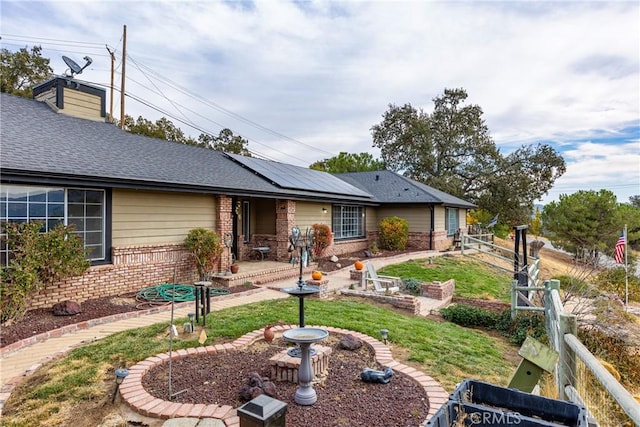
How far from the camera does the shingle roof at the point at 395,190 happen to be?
18.7 metres

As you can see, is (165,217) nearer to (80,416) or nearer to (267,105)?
(80,416)

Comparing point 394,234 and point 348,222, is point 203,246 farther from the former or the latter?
point 394,234

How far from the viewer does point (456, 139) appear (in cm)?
3256


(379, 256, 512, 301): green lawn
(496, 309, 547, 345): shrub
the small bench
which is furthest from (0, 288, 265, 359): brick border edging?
(379, 256, 512, 301): green lawn

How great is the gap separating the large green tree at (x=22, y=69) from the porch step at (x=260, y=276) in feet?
64.4

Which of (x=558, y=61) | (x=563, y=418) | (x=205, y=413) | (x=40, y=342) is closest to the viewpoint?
(x=563, y=418)

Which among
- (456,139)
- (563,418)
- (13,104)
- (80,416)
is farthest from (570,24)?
(456,139)

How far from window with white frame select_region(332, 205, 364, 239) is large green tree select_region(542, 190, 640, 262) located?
1700 cm

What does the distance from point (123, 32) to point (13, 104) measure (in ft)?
37.9

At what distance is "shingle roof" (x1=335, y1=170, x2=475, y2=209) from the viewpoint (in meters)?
18.7

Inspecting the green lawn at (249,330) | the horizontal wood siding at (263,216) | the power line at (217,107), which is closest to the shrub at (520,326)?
the green lawn at (249,330)

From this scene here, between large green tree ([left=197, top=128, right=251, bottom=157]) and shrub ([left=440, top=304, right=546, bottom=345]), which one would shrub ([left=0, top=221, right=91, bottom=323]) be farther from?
large green tree ([left=197, top=128, right=251, bottom=157])

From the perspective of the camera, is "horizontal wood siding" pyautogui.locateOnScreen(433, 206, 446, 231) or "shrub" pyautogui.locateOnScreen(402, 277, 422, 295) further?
"horizontal wood siding" pyautogui.locateOnScreen(433, 206, 446, 231)

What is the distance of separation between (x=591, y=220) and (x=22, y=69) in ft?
130
